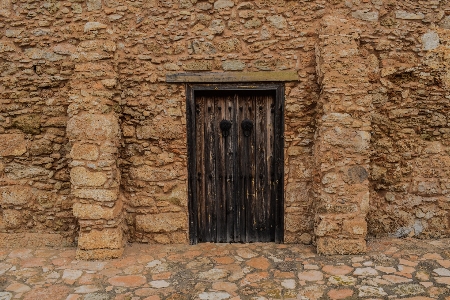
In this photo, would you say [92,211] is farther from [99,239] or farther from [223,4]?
[223,4]

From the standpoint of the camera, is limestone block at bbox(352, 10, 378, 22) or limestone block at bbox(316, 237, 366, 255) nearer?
limestone block at bbox(316, 237, 366, 255)

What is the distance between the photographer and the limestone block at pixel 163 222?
4.46m

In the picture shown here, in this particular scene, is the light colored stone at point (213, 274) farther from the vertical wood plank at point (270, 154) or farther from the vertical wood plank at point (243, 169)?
the vertical wood plank at point (270, 154)

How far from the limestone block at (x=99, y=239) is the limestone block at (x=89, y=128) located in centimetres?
105

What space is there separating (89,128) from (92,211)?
93cm

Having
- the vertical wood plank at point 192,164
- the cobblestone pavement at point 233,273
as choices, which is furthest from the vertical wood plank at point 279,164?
the vertical wood plank at point 192,164

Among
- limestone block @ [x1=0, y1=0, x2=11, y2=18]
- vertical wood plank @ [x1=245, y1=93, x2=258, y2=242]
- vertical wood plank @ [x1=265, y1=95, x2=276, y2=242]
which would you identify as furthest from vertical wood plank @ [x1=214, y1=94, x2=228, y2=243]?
limestone block @ [x1=0, y1=0, x2=11, y2=18]

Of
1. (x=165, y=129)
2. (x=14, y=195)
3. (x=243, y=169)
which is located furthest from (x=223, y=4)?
(x=14, y=195)

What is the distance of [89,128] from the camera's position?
4012 mm

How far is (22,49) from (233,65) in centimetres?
263

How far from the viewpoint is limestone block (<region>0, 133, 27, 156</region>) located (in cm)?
449

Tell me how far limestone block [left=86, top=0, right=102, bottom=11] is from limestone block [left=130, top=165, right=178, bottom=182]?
1.98 m

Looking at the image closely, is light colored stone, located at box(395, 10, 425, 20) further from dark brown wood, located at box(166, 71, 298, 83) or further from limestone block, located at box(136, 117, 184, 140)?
limestone block, located at box(136, 117, 184, 140)

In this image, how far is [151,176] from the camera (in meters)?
4.42
